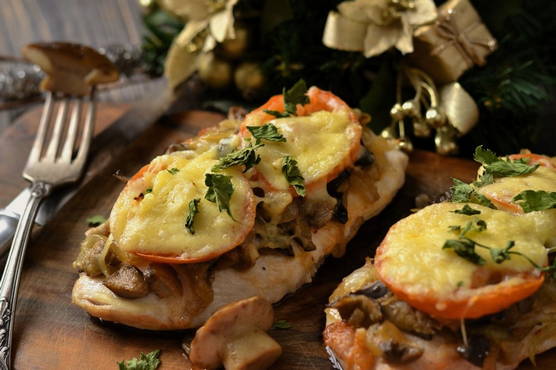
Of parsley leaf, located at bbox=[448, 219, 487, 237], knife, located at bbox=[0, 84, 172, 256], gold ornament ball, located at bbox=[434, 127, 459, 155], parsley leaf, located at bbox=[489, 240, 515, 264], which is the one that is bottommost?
gold ornament ball, located at bbox=[434, 127, 459, 155]

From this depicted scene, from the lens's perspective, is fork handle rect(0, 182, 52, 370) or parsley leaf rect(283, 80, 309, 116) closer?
fork handle rect(0, 182, 52, 370)

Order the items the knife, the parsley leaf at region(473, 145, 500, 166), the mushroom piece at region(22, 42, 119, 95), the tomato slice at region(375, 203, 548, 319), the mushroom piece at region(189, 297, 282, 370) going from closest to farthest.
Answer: the tomato slice at region(375, 203, 548, 319) → the mushroom piece at region(189, 297, 282, 370) → the parsley leaf at region(473, 145, 500, 166) → the knife → the mushroom piece at region(22, 42, 119, 95)

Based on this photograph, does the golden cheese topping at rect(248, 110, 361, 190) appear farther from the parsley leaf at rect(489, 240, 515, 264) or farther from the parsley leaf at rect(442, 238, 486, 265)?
the parsley leaf at rect(489, 240, 515, 264)

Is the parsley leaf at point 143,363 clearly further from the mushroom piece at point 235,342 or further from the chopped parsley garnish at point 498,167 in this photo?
the chopped parsley garnish at point 498,167

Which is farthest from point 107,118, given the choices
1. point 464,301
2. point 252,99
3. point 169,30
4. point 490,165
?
point 464,301

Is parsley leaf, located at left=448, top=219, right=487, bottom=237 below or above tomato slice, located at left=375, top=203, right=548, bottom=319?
above

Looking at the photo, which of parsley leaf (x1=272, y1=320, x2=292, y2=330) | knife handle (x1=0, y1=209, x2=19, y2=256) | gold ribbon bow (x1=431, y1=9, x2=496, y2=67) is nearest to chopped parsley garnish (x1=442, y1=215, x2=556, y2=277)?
parsley leaf (x1=272, y1=320, x2=292, y2=330)

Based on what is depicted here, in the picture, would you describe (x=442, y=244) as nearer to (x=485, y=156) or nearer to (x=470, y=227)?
(x=470, y=227)

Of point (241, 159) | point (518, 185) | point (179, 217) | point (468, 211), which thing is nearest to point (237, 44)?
point (241, 159)
